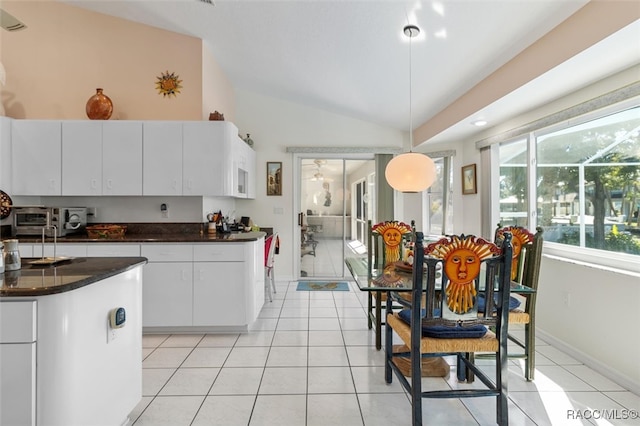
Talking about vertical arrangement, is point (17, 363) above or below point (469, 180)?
below

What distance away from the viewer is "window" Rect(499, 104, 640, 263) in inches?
95.7

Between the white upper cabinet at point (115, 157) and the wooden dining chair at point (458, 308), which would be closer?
the wooden dining chair at point (458, 308)

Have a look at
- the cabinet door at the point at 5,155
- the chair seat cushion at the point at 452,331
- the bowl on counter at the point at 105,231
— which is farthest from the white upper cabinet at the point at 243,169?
the chair seat cushion at the point at 452,331

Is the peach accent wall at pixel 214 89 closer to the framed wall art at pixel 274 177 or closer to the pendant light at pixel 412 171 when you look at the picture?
the framed wall art at pixel 274 177

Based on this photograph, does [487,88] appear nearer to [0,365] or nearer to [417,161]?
[417,161]

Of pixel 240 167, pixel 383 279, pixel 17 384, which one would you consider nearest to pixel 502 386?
pixel 383 279

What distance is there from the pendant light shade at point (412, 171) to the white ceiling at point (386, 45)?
0.97 metres

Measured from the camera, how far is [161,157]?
11.1ft

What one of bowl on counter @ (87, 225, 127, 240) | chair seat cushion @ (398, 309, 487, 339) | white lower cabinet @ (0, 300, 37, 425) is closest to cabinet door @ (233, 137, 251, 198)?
bowl on counter @ (87, 225, 127, 240)

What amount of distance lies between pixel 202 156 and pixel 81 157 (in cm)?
121

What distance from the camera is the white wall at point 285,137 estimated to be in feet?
17.2

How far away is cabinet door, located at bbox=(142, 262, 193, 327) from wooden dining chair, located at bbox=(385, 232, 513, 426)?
2.16 meters

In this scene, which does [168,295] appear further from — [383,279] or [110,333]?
[383,279]

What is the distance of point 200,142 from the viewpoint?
342 centimetres
